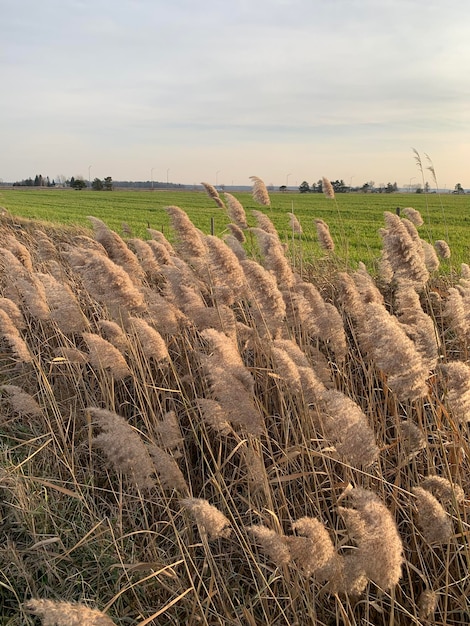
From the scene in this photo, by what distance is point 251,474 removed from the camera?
7.05 ft

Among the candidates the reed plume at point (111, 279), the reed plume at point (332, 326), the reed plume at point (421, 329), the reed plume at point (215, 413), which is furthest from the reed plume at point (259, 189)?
the reed plume at point (215, 413)

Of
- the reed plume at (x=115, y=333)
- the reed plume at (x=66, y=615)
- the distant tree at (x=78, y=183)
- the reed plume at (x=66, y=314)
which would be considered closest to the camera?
the reed plume at (x=66, y=615)

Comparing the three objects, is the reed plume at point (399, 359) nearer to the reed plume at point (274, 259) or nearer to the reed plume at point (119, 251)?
the reed plume at point (274, 259)

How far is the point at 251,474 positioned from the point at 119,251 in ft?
6.53

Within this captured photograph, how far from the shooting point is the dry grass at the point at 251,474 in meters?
1.60

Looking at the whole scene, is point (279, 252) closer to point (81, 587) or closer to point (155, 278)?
point (81, 587)

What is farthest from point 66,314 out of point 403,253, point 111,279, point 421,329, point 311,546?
point 311,546

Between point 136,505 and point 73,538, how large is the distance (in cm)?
34

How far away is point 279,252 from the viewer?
115 inches

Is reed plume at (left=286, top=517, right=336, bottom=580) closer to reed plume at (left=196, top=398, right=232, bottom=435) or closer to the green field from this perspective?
reed plume at (left=196, top=398, right=232, bottom=435)

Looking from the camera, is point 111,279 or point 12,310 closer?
point 111,279

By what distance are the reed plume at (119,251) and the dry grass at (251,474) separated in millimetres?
17

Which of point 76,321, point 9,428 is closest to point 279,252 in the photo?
point 76,321

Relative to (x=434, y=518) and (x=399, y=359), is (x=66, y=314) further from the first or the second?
(x=434, y=518)
